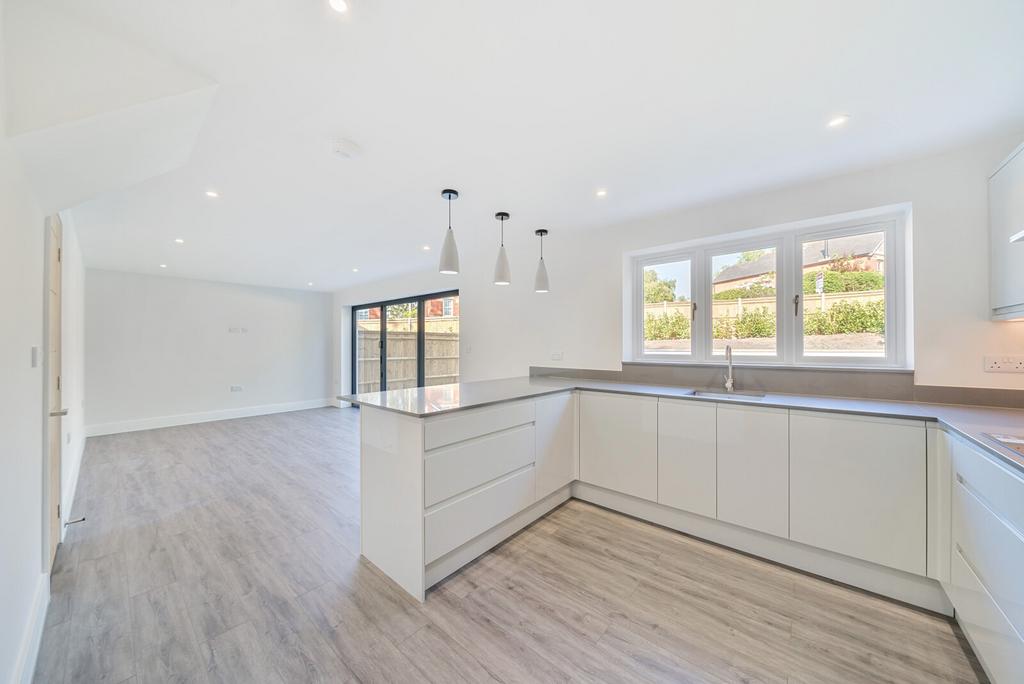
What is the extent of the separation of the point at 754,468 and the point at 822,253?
5.26 ft

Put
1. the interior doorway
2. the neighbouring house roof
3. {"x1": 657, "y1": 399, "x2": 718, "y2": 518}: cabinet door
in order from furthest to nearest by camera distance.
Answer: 1. the neighbouring house roof
2. {"x1": 657, "y1": 399, "x2": 718, "y2": 518}: cabinet door
3. the interior doorway

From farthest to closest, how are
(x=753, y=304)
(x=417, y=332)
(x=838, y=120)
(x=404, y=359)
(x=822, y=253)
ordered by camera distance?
(x=404, y=359)
(x=417, y=332)
(x=753, y=304)
(x=822, y=253)
(x=838, y=120)

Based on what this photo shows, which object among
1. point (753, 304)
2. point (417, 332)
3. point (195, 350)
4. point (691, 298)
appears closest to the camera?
point (753, 304)

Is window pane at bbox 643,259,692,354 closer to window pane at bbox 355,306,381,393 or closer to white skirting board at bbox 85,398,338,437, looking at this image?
window pane at bbox 355,306,381,393

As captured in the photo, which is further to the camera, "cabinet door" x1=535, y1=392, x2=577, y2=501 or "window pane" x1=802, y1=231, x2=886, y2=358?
"cabinet door" x1=535, y1=392, x2=577, y2=501

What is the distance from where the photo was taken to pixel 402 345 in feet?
20.3

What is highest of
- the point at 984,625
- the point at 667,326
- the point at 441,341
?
the point at 667,326

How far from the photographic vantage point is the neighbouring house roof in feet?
7.85

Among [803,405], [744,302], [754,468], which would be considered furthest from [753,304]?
[754,468]

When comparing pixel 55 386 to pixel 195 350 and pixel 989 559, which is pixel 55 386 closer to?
pixel 195 350

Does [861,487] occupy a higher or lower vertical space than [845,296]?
lower

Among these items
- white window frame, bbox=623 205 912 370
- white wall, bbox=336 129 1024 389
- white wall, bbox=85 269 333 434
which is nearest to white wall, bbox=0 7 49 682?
white wall, bbox=336 129 1024 389

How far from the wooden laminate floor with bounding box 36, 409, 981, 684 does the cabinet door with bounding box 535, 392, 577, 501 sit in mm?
281

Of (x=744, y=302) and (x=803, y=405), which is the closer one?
(x=803, y=405)
